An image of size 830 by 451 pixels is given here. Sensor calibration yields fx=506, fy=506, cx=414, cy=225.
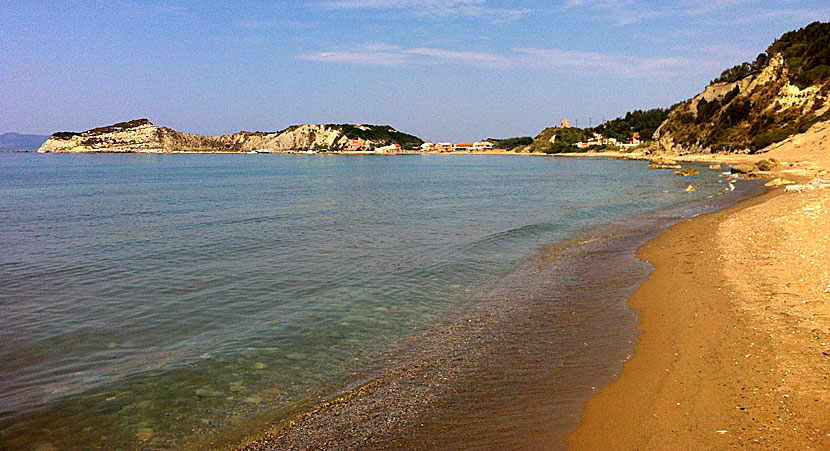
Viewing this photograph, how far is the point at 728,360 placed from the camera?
20.1 feet

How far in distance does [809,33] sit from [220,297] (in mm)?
107887

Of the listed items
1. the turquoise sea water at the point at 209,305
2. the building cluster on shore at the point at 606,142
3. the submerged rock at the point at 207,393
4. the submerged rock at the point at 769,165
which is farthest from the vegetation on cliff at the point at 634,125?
the submerged rock at the point at 207,393

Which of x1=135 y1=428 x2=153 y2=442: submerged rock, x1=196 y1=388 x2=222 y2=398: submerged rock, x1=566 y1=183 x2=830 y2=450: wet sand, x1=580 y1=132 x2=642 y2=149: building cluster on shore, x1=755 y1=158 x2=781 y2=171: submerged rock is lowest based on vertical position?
x1=135 y1=428 x2=153 y2=442: submerged rock

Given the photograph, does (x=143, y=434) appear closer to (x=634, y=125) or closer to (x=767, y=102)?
(x=767, y=102)

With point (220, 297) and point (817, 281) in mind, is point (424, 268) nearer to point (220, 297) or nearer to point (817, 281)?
point (220, 297)

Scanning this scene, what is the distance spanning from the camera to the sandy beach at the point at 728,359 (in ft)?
15.1

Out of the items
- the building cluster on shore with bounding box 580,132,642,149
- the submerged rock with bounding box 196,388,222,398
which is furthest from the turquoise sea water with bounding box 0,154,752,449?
the building cluster on shore with bounding box 580,132,642,149

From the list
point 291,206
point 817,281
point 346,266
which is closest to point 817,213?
point 817,281

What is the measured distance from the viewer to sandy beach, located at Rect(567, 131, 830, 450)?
4.60 m

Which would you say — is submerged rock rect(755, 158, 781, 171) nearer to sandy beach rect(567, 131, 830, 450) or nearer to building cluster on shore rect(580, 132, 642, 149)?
sandy beach rect(567, 131, 830, 450)

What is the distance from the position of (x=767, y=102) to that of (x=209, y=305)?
90.0 meters

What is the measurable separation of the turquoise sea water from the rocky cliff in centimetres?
6068

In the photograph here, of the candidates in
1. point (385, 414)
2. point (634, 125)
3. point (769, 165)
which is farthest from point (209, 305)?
point (634, 125)

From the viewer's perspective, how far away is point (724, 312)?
26.1 ft
